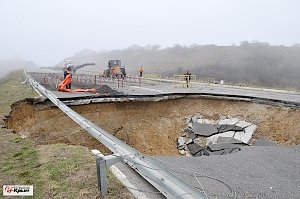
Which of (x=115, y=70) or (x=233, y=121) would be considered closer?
(x=233, y=121)

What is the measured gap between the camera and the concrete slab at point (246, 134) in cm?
1329

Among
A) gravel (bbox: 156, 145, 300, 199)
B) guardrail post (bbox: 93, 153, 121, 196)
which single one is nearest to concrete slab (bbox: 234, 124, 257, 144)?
gravel (bbox: 156, 145, 300, 199)

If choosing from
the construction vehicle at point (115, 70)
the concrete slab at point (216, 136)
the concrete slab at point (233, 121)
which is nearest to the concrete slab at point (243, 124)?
the concrete slab at point (233, 121)

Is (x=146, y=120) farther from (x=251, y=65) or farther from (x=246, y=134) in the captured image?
(x=251, y=65)

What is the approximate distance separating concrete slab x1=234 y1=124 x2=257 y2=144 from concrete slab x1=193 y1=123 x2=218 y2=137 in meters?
1.21

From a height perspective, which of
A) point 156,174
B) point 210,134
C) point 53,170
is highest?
point 156,174

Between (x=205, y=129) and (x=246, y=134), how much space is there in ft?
6.73

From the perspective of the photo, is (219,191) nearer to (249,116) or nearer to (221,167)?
(221,167)

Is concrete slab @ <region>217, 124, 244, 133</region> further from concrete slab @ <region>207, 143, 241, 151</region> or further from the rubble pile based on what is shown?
concrete slab @ <region>207, 143, 241, 151</region>

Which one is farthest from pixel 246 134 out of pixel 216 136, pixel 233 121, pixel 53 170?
pixel 53 170

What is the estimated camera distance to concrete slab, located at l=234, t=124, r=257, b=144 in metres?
13.3

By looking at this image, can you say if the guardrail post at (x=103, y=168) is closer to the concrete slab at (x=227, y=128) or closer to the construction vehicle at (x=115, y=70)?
the concrete slab at (x=227, y=128)

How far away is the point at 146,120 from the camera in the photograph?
16562 millimetres

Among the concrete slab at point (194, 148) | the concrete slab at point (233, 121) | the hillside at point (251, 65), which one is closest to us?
the concrete slab at point (194, 148)
